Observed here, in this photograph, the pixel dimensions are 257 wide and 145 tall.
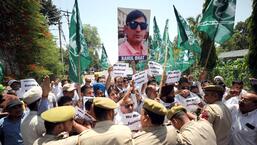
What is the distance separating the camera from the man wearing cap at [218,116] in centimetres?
413

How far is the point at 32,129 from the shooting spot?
3.74 meters

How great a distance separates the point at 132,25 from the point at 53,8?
→ 40053 millimetres

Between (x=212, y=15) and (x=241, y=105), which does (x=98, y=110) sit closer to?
(x=241, y=105)

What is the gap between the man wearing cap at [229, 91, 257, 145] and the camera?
4379 mm

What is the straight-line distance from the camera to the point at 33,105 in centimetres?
393

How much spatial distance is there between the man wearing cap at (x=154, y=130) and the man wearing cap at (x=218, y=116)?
3.15ft

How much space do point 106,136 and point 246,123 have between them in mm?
2385

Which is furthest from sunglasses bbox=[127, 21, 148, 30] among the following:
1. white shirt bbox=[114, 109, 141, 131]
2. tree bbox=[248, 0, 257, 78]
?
tree bbox=[248, 0, 257, 78]

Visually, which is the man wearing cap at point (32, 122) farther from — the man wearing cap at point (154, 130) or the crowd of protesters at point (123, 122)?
the man wearing cap at point (154, 130)

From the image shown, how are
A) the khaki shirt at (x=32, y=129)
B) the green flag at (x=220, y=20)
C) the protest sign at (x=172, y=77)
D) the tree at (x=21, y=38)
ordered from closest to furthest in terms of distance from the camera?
1. the khaki shirt at (x=32, y=129)
2. the protest sign at (x=172, y=77)
3. the green flag at (x=220, y=20)
4. the tree at (x=21, y=38)

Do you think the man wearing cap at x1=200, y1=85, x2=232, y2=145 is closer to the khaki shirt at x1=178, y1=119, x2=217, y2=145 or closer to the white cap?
the khaki shirt at x1=178, y1=119, x2=217, y2=145

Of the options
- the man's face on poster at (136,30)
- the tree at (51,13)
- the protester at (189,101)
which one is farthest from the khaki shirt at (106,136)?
the tree at (51,13)

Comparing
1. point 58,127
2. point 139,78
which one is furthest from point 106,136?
point 139,78

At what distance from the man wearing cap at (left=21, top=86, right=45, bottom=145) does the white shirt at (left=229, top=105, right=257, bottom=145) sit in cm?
276
